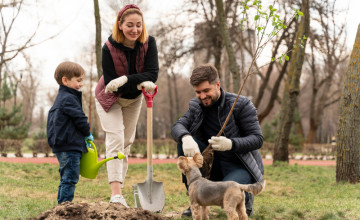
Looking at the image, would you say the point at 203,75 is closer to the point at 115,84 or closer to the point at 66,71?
the point at 115,84

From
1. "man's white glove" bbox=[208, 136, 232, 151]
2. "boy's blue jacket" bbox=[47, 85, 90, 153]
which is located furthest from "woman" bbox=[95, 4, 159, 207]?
"man's white glove" bbox=[208, 136, 232, 151]

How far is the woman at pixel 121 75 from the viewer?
13.0 feet

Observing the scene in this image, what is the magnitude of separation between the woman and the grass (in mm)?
878

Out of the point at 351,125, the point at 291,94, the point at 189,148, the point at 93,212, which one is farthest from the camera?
the point at 291,94

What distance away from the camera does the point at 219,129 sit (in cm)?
394

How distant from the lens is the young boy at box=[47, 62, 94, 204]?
385 centimetres

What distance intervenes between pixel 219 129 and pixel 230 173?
0.46 m

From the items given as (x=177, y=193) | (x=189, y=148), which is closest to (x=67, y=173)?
(x=189, y=148)

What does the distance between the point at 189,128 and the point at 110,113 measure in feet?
2.93

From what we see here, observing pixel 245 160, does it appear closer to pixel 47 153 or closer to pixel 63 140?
pixel 63 140

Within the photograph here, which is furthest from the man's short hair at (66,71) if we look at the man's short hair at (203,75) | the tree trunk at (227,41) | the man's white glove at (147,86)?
the tree trunk at (227,41)

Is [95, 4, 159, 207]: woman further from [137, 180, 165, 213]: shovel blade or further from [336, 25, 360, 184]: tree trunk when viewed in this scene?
[336, 25, 360, 184]: tree trunk

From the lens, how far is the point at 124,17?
393 centimetres

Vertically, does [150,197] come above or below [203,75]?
below
